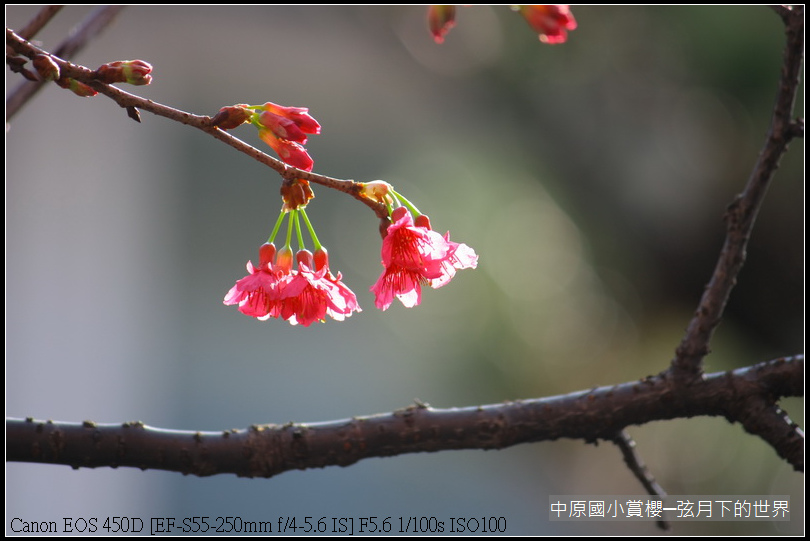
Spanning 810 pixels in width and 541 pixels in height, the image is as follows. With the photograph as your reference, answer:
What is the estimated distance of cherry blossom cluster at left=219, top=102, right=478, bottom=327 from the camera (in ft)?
0.99

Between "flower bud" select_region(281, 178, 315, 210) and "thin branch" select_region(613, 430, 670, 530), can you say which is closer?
"flower bud" select_region(281, 178, 315, 210)

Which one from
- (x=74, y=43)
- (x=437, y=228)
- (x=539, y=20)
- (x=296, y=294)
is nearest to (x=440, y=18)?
(x=539, y=20)

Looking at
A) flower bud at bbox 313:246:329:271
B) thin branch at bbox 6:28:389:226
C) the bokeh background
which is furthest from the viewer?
the bokeh background

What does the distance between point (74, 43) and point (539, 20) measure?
1.06 ft

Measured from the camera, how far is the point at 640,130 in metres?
1.62

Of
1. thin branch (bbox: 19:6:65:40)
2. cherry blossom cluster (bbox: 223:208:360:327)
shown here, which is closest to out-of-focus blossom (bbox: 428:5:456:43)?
cherry blossom cluster (bbox: 223:208:360:327)

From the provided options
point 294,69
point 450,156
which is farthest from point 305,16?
point 450,156

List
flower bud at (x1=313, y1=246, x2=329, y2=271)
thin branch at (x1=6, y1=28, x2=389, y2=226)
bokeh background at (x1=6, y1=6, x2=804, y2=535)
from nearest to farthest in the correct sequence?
thin branch at (x1=6, y1=28, x2=389, y2=226) < flower bud at (x1=313, y1=246, x2=329, y2=271) < bokeh background at (x1=6, y1=6, x2=804, y2=535)

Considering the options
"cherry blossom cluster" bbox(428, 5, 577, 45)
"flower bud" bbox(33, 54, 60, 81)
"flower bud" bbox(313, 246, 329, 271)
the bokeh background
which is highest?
the bokeh background

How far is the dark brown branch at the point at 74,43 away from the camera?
1.45 ft

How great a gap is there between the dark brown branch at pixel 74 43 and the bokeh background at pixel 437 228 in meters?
1.09

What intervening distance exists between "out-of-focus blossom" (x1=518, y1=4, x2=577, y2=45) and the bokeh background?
1238mm

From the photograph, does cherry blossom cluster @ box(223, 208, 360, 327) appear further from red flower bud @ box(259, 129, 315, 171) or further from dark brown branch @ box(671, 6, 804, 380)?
dark brown branch @ box(671, 6, 804, 380)

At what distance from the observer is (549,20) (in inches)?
12.2
